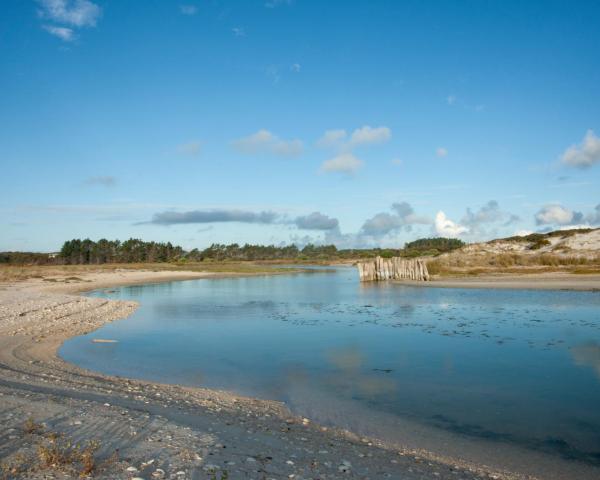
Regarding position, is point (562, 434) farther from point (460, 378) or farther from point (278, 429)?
point (278, 429)

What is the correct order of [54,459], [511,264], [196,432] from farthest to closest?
[511,264]
[196,432]
[54,459]

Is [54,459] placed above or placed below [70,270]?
below

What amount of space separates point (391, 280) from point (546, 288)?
67.8ft

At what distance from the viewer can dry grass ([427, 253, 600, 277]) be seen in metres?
52.0

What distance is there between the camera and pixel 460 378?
12.9 metres

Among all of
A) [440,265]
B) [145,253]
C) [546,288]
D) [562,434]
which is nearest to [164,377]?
[562,434]

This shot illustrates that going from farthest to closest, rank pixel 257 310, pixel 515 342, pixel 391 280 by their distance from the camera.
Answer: pixel 391 280 → pixel 257 310 → pixel 515 342

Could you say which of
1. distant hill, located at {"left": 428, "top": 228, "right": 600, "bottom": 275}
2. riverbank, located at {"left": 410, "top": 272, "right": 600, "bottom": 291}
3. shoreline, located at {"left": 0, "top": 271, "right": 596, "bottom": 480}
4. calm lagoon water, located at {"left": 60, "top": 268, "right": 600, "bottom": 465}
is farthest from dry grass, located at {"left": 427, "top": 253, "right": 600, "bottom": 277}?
shoreline, located at {"left": 0, "top": 271, "right": 596, "bottom": 480}

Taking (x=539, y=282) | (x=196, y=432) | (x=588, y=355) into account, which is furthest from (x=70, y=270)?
(x=196, y=432)

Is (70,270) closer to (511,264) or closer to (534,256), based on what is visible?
(511,264)

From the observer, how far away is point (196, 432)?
25.5ft

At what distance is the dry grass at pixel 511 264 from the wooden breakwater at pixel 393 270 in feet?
15.3

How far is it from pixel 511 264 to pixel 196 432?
191 ft

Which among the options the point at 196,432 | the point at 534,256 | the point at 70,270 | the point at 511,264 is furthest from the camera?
the point at 70,270
